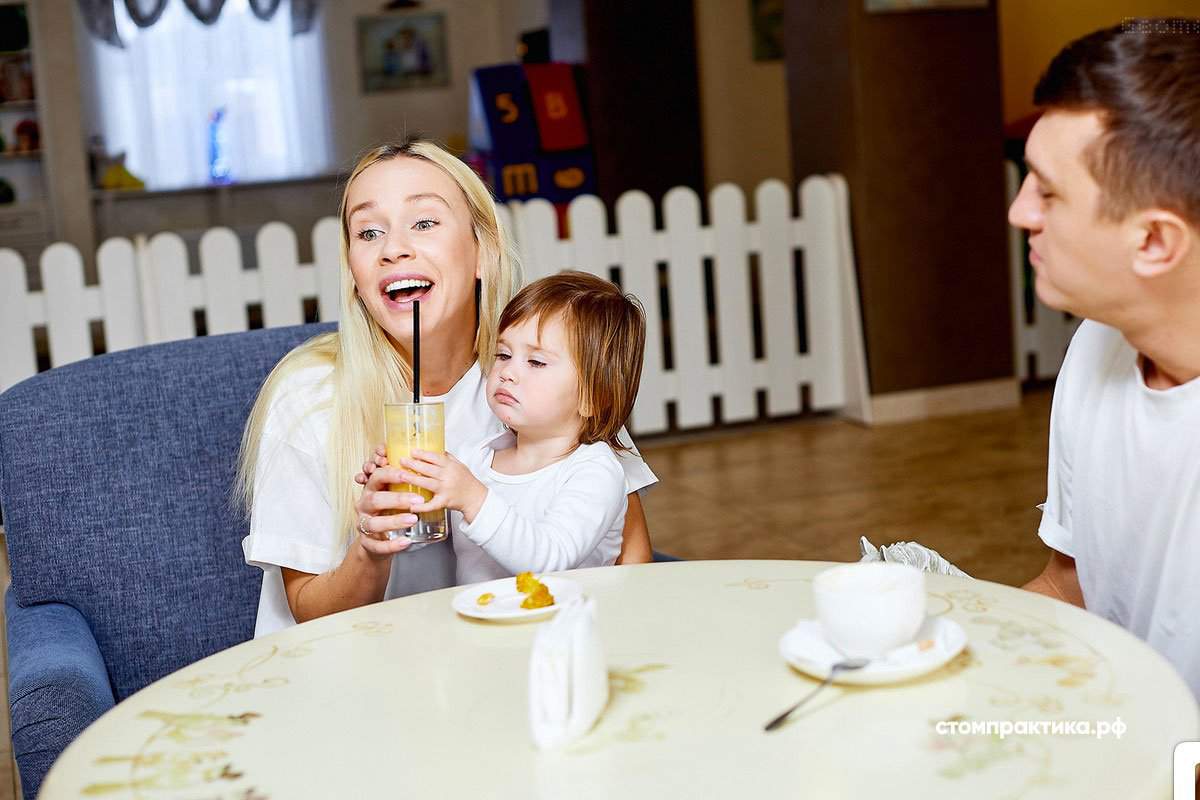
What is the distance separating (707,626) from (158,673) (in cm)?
102

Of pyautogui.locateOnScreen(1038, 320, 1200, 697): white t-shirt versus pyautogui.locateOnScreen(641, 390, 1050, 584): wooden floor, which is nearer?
pyautogui.locateOnScreen(1038, 320, 1200, 697): white t-shirt

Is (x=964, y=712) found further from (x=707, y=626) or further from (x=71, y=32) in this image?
(x=71, y=32)

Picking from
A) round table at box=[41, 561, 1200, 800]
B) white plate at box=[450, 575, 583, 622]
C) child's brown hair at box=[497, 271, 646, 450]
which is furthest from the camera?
child's brown hair at box=[497, 271, 646, 450]

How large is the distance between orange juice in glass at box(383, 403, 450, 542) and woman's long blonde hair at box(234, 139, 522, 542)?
0.24 metres

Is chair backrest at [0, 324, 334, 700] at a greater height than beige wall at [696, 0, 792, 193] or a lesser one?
lesser

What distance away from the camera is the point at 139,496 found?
1.98m

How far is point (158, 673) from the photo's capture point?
1966mm

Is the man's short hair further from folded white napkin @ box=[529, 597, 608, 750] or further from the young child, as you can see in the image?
the young child

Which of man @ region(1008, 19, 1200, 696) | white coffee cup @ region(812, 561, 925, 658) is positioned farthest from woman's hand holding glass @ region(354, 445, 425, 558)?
man @ region(1008, 19, 1200, 696)

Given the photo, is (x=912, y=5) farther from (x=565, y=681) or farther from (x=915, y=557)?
(x=565, y=681)

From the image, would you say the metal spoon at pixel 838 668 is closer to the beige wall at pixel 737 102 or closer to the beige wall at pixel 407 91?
the beige wall at pixel 737 102

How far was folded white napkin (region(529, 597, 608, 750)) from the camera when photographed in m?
1.03

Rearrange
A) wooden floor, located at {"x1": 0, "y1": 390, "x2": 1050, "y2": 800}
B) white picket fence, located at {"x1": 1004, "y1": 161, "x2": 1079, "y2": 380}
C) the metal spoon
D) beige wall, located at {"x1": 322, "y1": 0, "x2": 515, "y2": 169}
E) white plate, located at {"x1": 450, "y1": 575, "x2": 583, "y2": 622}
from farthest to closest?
beige wall, located at {"x1": 322, "y1": 0, "x2": 515, "y2": 169} → white picket fence, located at {"x1": 1004, "y1": 161, "x2": 1079, "y2": 380} → wooden floor, located at {"x1": 0, "y1": 390, "x2": 1050, "y2": 800} → white plate, located at {"x1": 450, "y1": 575, "x2": 583, "y2": 622} → the metal spoon

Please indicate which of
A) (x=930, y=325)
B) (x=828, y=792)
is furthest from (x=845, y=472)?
(x=828, y=792)
